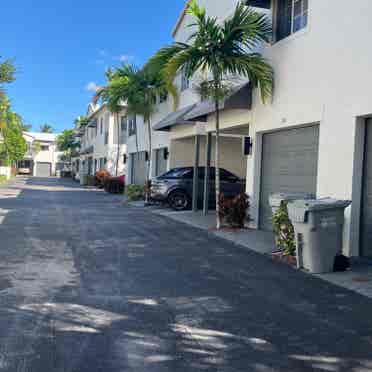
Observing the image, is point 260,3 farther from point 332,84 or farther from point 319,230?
point 319,230

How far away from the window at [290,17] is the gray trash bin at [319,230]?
5.12 meters

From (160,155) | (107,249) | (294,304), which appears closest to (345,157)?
(294,304)

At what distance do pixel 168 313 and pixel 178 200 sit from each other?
12.7m

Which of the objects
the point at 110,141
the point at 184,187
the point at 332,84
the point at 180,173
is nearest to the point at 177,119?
the point at 180,173

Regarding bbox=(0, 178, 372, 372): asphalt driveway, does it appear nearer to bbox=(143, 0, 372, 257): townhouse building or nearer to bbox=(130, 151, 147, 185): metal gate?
bbox=(143, 0, 372, 257): townhouse building

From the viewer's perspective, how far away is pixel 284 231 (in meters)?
8.88

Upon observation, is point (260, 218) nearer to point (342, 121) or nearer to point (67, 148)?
point (342, 121)

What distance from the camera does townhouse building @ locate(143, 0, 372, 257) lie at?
8.84m

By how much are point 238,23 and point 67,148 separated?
2503 inches

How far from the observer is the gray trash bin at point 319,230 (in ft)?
25.6

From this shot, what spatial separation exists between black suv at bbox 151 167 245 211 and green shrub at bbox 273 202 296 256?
337 inches

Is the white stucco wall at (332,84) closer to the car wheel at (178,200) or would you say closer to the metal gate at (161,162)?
the car wheel at (178,200)

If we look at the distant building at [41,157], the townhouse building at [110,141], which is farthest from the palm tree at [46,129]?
the townhouse building at [110,141]

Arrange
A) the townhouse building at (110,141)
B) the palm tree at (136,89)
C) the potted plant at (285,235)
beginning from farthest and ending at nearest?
the townhouse building at (110,141) < the palm tree at (136,89) < the potted plant at (285,235)
